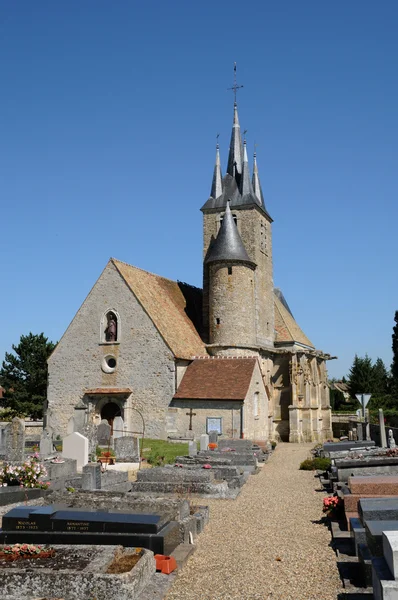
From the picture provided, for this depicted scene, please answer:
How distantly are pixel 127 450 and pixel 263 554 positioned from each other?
1130cm

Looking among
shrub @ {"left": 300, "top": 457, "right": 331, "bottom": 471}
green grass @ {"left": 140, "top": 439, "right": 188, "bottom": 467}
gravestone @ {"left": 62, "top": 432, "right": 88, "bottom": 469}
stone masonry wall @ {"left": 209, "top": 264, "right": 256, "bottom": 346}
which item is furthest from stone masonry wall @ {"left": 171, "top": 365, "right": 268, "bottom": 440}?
gravestone @ {"left": 62, "top": 432, "right": 88, "bottom": 469}

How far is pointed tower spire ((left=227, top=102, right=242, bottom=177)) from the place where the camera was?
3831 centimetres

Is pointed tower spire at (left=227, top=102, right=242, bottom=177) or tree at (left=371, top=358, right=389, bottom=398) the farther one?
tree at (left=371, top=358, right=389, bottom=398)

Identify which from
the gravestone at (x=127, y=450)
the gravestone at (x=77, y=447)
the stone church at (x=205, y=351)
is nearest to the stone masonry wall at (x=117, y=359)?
the stone church at (x=205, y=351)

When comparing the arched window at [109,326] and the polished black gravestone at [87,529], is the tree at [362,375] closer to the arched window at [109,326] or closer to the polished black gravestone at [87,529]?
the arched window at [109,326]

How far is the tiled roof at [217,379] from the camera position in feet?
90.8

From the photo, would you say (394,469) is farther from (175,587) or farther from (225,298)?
(225,298)

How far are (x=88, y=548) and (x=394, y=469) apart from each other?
7.91m

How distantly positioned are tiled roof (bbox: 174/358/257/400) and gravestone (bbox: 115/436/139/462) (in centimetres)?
842

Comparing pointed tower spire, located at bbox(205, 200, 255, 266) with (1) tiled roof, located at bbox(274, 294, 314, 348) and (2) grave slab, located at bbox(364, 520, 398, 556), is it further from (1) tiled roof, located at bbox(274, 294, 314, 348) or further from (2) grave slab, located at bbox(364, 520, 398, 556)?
(2) grave slab, located at bbox(364, 520, 398, 556)

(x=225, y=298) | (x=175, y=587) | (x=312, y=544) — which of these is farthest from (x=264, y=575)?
(x=225, y=298)

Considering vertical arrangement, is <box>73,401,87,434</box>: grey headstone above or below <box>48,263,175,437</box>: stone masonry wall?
below

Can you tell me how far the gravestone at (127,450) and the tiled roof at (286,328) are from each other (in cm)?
1910

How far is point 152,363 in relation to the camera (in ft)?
94.9
